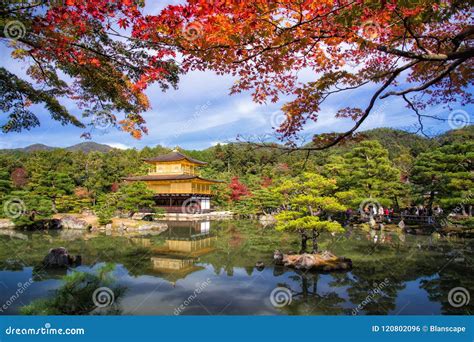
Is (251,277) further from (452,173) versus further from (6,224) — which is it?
(6,224)

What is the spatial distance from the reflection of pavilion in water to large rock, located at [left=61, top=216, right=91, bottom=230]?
190 inches

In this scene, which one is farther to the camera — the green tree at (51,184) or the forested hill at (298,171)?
the green tree at (51,184)

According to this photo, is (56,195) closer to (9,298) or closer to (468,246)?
(9,298)

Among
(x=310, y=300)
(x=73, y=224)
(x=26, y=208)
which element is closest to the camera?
(x=310, y=300)

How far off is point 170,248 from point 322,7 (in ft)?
30.4

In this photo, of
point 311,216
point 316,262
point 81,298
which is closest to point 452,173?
point 311,216

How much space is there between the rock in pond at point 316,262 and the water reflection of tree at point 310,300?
2.23ft

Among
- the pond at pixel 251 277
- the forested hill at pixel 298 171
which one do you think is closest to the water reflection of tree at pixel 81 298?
the pond at pixel 251 277

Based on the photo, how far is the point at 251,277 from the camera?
6980mm

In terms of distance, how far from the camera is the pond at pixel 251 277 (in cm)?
532

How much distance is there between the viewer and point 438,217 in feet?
48.5

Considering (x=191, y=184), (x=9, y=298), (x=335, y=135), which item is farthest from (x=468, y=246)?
(x=191, y=184)

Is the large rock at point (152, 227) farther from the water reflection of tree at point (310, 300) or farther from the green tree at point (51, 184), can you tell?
the water reflection of tree at point (310, 300)

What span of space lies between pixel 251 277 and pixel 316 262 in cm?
171
